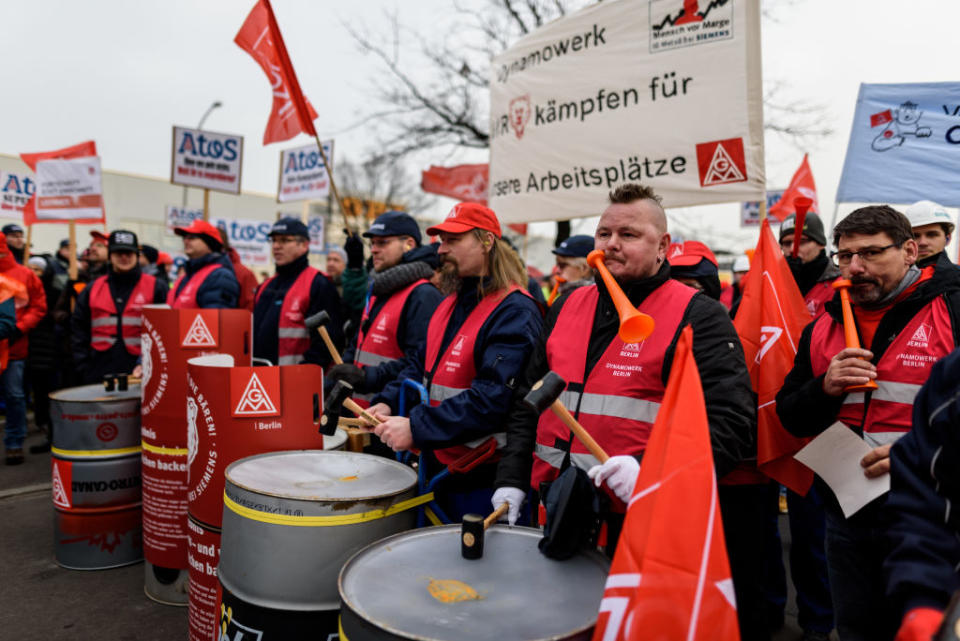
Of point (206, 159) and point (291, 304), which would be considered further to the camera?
point (206, 159)

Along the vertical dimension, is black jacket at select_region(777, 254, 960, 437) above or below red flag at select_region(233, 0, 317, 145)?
below

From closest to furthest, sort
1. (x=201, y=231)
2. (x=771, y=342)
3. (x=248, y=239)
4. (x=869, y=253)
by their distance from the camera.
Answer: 1. (x=869, y=253)
2. (x=771, y=342)
3. (x=201, y=231)
4. (x=248, y=239)

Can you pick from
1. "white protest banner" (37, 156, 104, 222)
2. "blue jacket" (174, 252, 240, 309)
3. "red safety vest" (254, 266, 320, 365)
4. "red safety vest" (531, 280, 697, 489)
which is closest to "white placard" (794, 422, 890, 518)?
"red safety vest" (531, 280, 697, 489)

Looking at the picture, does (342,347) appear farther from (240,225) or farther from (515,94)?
(240,225)

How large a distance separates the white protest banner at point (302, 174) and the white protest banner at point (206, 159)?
6.97 feet

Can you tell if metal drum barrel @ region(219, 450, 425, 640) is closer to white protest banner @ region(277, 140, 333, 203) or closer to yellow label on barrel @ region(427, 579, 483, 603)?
yellow label on barrel @ region(427, 579, 483, 603)

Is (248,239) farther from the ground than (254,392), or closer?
farther from the ground

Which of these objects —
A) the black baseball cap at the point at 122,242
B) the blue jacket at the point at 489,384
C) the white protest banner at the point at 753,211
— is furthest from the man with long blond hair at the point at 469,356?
the white protest banner at the point at 753,211

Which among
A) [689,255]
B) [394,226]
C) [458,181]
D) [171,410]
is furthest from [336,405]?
[458,181]

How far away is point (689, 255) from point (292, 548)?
9.31 feet

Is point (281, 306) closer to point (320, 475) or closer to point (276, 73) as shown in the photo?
point (276, 73)

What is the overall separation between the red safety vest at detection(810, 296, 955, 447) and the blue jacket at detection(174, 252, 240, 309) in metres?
4.33

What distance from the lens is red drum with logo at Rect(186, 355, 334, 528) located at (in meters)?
2.73

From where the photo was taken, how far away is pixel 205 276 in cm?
514
